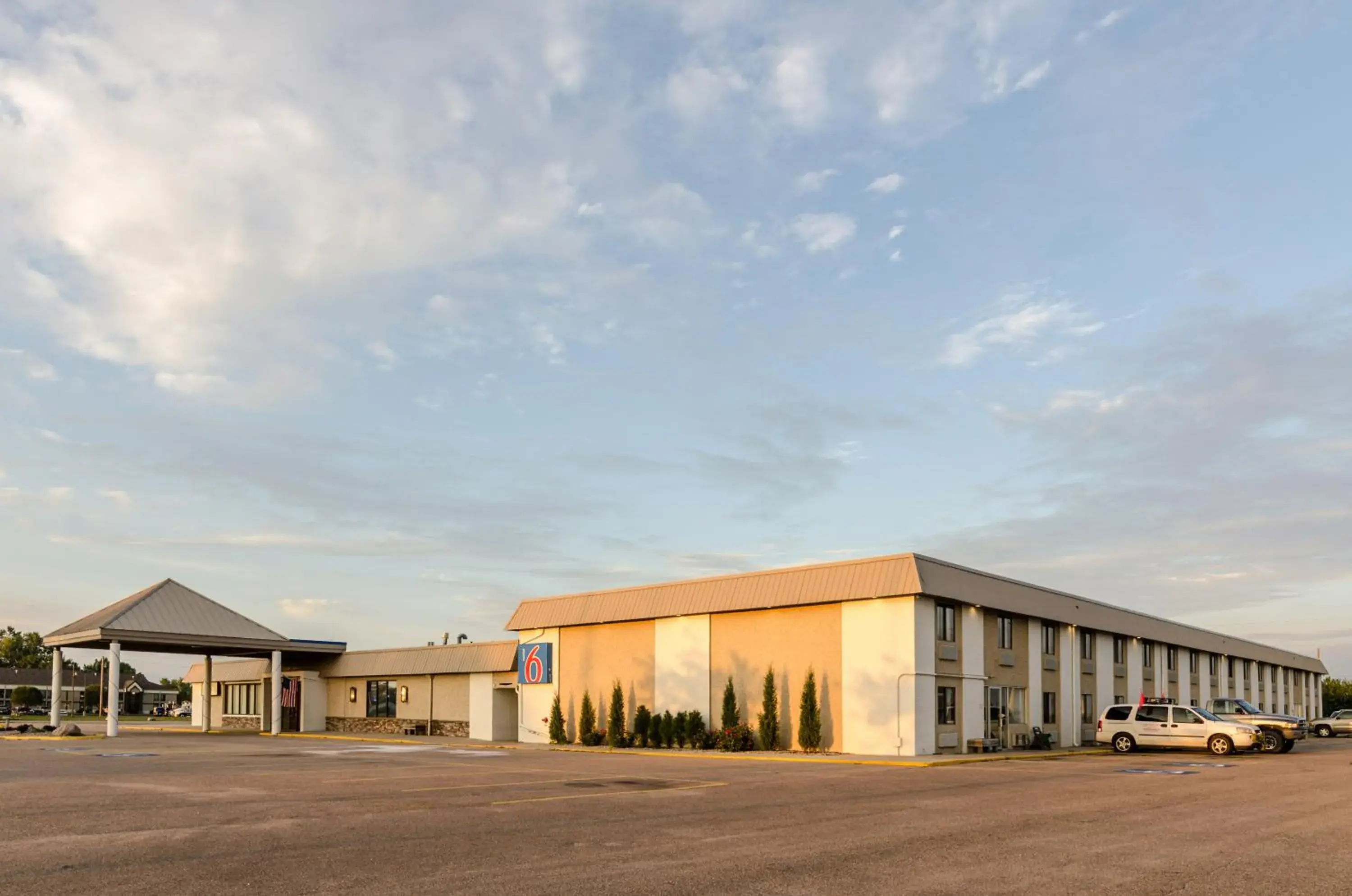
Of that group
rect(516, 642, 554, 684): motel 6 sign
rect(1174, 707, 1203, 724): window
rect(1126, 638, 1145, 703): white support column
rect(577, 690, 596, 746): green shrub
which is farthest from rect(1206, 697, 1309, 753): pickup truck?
rect(516, 642, 554, 684): motel 6 sign

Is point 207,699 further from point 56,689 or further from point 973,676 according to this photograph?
point 973,676

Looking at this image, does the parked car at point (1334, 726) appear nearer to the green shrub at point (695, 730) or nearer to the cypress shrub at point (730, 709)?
the cypress shrub at point (730, 709)

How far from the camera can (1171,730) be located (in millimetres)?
36000

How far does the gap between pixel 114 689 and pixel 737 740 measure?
27393 mm

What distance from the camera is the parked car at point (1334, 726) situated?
58781 millimetres

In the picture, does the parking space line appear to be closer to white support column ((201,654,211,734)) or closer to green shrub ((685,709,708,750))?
green shrub ((685,709,708,750))

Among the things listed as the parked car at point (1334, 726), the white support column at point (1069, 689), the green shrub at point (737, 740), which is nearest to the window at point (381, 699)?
the green shrub at point (737, 740)

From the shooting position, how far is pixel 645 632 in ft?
139

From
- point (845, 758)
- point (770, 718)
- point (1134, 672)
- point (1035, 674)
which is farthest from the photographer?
point (1134, 672)

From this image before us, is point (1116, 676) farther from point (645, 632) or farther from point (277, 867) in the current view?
point (277, 867)

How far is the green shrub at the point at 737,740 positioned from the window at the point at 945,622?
7.32 metres

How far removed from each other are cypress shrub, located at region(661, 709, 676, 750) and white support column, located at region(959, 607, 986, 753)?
33.8ft

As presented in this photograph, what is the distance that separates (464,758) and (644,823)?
58.2 feet

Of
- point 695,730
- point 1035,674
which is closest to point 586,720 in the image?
point 695,730
